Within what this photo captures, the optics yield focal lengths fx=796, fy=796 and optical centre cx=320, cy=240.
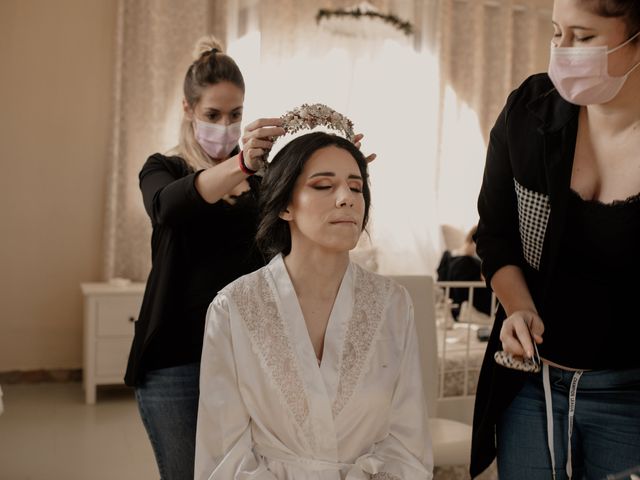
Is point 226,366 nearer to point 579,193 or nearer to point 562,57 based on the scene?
point 579,193

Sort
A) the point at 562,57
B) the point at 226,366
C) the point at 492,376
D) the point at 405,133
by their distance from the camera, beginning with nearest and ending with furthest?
the point at 562,57 → the point at 492,376 → the point at 226,366 → the point at 405,133

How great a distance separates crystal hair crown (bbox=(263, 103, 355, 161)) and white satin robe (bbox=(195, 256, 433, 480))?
12.6 inches

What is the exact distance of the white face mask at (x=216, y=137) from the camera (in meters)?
1.79

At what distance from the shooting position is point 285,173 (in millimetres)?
1663

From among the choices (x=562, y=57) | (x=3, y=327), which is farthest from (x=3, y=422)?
(x=562, y=57)

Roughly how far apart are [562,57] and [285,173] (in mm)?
606

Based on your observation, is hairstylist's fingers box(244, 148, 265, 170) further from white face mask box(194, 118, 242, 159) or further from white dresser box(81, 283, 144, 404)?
white dresser box(81, 283, 144, 404)

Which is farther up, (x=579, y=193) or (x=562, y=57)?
(x=562, y=57)

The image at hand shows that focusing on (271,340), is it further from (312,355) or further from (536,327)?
(536,327)

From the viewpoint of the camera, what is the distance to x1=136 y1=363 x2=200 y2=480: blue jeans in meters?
1.64

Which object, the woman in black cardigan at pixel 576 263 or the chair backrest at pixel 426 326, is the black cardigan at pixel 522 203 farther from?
the chair backrest at pixel 426 326

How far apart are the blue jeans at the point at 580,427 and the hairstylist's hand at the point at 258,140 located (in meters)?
0.66

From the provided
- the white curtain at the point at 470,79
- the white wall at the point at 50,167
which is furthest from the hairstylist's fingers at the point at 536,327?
the white curtain at the point at 470,79

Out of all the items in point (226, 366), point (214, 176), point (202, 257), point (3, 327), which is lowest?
point (3, 327)
